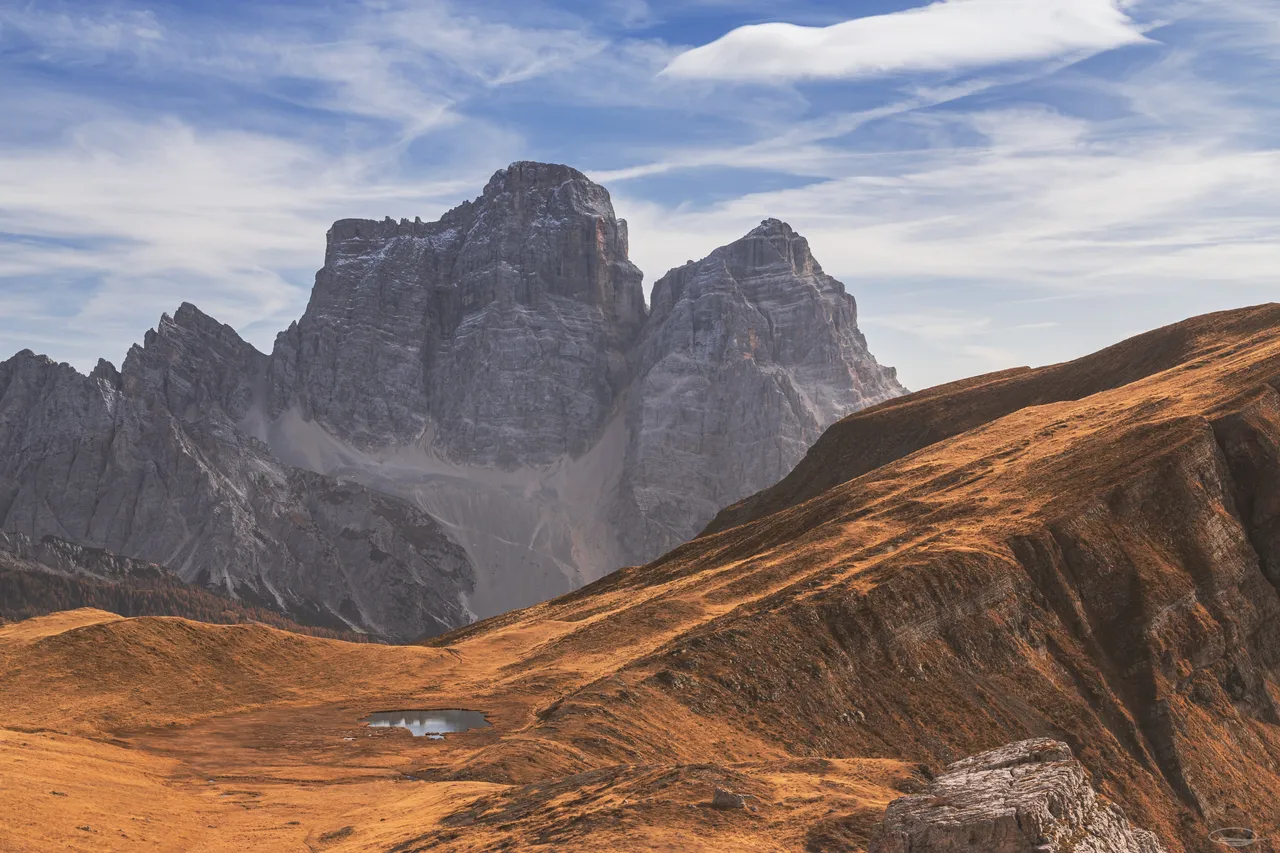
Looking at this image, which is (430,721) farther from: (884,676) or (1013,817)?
(1013,817)

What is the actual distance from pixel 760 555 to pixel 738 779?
52217 mm

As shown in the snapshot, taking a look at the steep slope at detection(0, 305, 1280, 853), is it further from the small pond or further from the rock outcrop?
the rock outcrop

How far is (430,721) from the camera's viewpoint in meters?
62.4

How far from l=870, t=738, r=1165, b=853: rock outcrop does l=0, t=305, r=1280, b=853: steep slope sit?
3.05 meters

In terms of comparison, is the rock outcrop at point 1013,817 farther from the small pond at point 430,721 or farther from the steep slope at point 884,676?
the small pond at point 430,721

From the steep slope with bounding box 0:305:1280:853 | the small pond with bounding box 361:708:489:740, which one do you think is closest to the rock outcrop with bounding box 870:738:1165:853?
the steep slope with bounding box 0:305:1280:853

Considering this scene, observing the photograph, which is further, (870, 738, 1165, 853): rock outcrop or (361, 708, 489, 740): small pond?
(361, 708, 489, 740): small pond

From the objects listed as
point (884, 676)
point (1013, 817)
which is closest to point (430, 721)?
point (884, 676)

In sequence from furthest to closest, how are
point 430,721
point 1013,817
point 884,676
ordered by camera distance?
point 884,676
point 430,721
point 1013,817

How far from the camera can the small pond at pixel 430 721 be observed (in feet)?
196

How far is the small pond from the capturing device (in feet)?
196

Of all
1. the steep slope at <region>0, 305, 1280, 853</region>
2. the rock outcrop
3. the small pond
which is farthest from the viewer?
the small pond

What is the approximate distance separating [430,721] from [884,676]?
22.4 m

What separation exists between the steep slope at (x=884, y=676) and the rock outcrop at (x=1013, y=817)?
305 centimetres
